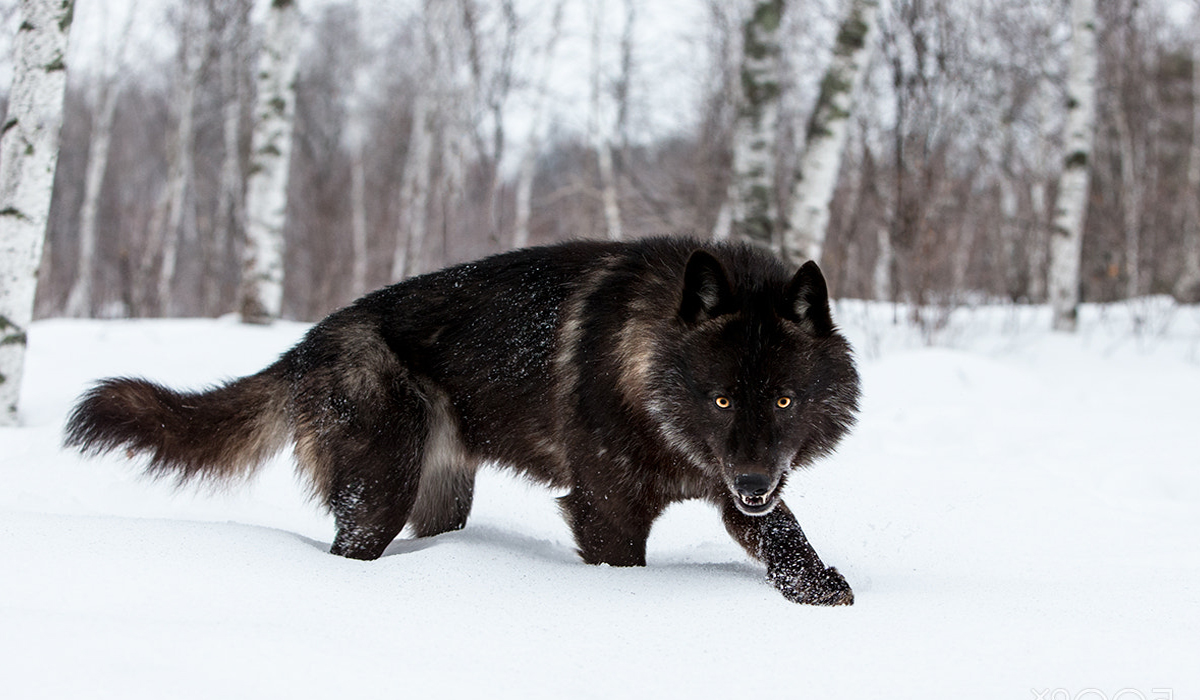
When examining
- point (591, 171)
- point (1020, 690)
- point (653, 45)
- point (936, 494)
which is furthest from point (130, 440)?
point (653, 45)

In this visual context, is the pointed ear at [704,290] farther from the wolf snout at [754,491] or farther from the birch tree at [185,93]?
the birch tree at [185,93]

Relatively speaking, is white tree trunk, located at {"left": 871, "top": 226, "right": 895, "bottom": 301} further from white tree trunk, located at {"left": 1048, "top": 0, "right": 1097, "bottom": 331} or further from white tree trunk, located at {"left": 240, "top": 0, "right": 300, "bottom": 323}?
white tree trunk, located at {"left": 240, "top": 0, "right": 300, "bottom": 323}

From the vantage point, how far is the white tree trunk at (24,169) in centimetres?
506

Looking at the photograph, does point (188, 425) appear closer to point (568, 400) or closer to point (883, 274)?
point (568, 400)

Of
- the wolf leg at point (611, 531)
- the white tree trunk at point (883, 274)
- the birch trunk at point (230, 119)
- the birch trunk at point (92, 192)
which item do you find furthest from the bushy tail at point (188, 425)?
the birch trunk at point (92, 192)

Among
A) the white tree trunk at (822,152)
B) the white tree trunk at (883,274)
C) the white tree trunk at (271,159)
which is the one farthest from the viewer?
the white tree trunk at (883,274)

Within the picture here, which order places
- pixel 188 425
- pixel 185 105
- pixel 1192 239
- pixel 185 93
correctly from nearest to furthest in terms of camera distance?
pixel 188 425
pixel 1192 239
pixel 185 105
pixel 185 93

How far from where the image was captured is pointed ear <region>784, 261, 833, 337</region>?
10.4ft

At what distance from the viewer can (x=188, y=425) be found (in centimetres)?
356

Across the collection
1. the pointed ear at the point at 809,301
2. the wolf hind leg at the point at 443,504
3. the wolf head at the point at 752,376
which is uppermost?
the pointed ear at the point at 809,301

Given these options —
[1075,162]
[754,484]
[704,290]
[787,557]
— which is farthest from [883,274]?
[754,484]

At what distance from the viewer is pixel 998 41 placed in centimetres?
2036

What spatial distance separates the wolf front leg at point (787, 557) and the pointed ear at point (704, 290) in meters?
0.75

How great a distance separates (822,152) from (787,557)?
20.4 feet
